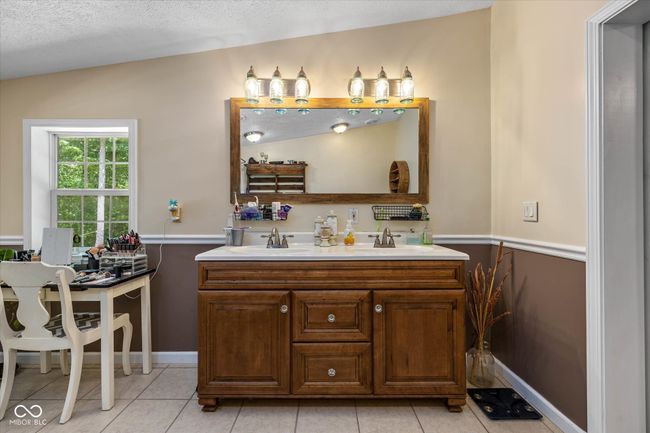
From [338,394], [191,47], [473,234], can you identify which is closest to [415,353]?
[338,394]

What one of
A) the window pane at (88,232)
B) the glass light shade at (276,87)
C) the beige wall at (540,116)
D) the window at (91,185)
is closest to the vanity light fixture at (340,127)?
the glass light shade at (276,87)

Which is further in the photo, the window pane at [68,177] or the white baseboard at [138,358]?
A: the window pane at [68,177]

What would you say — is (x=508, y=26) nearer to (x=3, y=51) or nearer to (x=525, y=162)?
(x=525, y=162)

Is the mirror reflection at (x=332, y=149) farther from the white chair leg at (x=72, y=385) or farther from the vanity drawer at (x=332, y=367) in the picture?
the white chair leg at (x=72, y=385)

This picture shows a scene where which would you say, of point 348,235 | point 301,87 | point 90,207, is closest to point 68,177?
point 90,207

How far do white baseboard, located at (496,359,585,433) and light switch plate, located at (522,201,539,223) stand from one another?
3.30 ft

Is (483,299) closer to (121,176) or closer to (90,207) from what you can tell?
(121,176)

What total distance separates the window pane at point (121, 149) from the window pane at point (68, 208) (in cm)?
46

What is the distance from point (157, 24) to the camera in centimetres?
229

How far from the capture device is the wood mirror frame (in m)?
2.61

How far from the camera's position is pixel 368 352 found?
2006mm

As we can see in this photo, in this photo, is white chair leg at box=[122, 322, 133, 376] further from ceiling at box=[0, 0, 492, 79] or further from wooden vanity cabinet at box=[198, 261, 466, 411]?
ceiling at box=[0, 0, 492, 79]

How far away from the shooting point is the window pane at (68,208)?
9.38ft

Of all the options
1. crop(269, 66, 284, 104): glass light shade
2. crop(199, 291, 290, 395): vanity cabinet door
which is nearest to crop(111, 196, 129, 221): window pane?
crop(199, 291, 290, 395): vanity cabinet door
